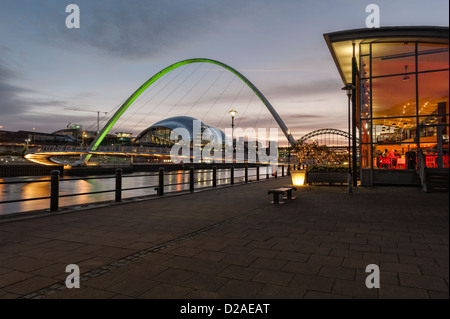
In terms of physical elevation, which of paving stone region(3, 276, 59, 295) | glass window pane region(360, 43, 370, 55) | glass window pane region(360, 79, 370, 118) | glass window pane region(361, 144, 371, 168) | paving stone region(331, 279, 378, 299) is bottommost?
paving stone region(3, 276, 59, 295)

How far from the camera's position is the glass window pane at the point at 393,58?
63.8 ft

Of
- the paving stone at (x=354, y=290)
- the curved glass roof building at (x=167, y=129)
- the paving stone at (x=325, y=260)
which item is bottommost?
the paving stone at (x=325, y=260)

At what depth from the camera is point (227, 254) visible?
16.6ft

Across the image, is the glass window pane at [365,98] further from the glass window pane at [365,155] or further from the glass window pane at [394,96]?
the glass window pane at [365,155]

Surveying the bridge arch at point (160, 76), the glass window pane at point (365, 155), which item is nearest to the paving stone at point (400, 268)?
the glass window pane at point (365, 155)

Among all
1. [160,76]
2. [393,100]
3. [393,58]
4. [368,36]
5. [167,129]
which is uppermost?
[160,76]

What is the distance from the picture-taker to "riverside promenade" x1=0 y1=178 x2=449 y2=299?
3631mm

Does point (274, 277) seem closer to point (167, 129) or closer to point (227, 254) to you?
point (227, 254)

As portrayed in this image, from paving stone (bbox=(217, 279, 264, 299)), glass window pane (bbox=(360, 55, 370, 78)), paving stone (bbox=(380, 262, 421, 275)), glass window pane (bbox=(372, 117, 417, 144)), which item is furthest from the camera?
glass window pane (bbox=(360, 55, 370, 78))

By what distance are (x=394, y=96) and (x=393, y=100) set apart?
0.28m

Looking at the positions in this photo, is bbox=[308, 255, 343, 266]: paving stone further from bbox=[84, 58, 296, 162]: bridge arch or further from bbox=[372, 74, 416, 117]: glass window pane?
bbox=[84, 58, 296, 162]: bridge arch

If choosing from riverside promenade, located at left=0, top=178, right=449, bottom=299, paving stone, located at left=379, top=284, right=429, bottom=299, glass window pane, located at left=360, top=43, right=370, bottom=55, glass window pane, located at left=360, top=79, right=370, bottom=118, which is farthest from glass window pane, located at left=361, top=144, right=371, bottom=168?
paving stone, located at left=379, top=284, right=429, bottom=299

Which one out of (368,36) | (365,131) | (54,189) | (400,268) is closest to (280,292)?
(400,268)
